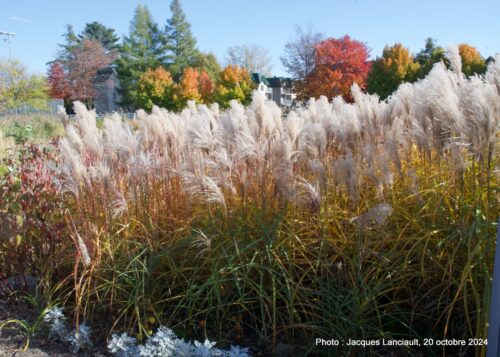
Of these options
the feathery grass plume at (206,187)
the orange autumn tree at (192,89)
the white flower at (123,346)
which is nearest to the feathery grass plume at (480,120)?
the feathery grass plume at (206,187)

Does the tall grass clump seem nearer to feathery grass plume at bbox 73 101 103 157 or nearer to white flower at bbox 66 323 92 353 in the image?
feathery grass plume at bbox 73 101 103 157

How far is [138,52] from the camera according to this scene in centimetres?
5275

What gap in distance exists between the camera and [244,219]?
3004mm

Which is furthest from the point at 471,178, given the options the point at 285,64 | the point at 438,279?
the point at 285,64

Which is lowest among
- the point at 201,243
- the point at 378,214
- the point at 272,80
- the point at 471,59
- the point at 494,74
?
the point at 201,243

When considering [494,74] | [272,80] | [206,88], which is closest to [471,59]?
[206,88]

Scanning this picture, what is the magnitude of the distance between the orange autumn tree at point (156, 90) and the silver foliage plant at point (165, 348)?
127ft

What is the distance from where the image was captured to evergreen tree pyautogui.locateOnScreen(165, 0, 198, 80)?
174 feet

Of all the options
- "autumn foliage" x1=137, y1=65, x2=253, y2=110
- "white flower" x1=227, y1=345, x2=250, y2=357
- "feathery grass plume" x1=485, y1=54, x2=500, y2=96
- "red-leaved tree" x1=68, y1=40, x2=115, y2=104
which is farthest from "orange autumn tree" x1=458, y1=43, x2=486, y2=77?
"red-leaved tree" x1=68, y1=40, x2=115, y2=104

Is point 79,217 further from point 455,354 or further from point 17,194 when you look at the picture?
point 455,354

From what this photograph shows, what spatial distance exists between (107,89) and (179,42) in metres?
9.82

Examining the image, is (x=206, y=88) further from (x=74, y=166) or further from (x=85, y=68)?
(x=74, y=166)

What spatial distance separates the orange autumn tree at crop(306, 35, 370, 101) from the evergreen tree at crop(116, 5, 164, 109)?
23523 millimetres

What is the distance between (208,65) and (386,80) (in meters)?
24.5
